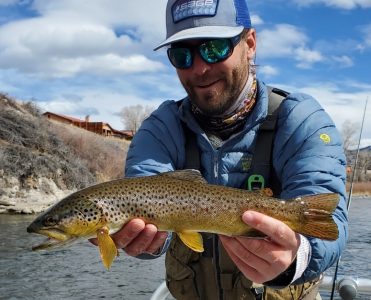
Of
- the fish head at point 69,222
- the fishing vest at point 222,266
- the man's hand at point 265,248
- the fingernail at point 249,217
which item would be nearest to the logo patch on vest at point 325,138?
the fishing vest at point 222,266

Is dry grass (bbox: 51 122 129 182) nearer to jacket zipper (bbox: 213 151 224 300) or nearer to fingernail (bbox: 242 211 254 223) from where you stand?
jacket zipper (bbox: 213 151 224 300)

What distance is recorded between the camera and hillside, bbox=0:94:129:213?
28141 mm

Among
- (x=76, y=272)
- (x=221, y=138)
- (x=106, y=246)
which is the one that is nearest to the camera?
(x=106, y=246)

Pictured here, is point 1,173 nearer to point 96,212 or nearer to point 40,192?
point 40,192

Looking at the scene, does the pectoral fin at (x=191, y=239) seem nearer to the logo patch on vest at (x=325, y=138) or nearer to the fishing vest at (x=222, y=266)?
the fishing vest at (x=222, y=266)

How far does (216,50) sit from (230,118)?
16.4 inches

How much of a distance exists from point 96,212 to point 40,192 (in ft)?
90.1

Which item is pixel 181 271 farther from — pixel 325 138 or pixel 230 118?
pixel 325 138

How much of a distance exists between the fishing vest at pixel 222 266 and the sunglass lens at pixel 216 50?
16.3 inches

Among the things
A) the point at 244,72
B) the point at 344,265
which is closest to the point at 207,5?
the point at 244,72

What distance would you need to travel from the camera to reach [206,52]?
298 centimetres

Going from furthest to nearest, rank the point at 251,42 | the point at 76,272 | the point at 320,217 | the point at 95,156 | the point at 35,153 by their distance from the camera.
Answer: the point at 95,156 → the point at 35,153 → the point at 76,272 → the point at 251,42 → the point at 320,217

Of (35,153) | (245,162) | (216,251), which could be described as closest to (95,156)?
(35,153)

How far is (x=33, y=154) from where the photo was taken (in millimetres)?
30984
